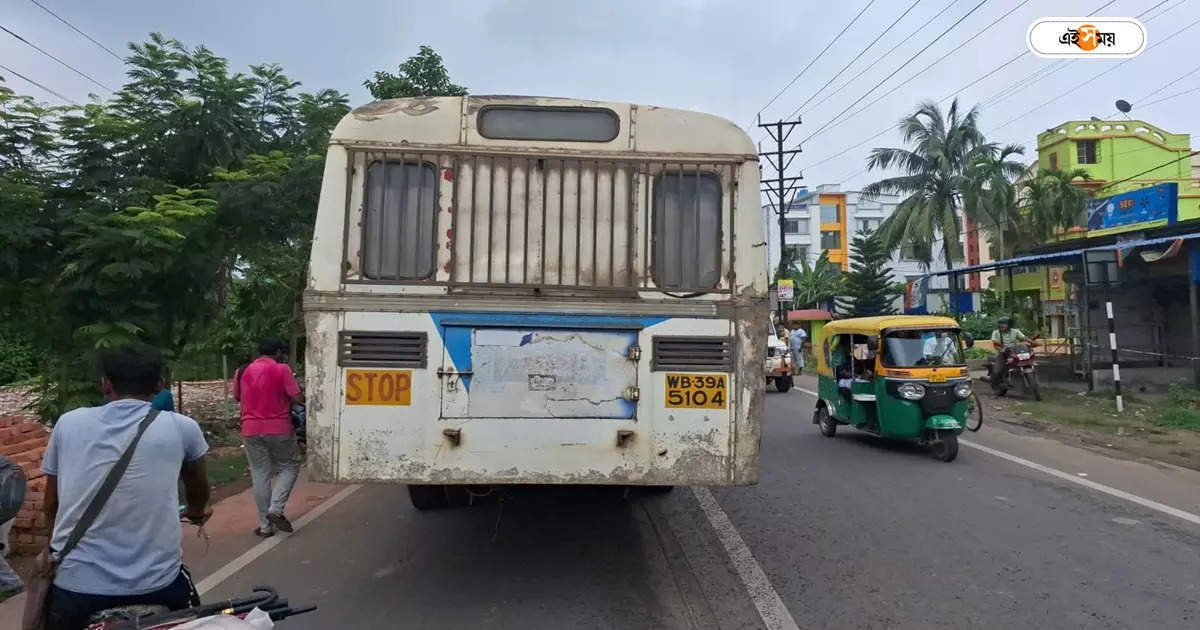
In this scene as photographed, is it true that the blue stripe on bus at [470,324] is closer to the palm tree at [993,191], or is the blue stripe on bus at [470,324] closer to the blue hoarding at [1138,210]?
the blue hoarding at [1138,210]

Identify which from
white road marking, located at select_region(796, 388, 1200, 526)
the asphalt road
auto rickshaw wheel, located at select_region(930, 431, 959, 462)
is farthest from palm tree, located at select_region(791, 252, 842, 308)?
the asphalt road

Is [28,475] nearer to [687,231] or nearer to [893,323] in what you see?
[687,231]

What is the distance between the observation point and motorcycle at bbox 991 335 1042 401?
1582cm

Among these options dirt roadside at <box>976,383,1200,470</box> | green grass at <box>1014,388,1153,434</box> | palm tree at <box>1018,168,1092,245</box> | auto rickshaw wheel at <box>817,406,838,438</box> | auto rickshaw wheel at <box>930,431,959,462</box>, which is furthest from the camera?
palm tree at <box>1018,168,1092,245</box>

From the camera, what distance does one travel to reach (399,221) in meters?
4.79

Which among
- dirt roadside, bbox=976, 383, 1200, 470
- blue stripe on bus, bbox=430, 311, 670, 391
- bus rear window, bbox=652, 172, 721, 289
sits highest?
bus rear window, bbox=652, 172, 721, 289

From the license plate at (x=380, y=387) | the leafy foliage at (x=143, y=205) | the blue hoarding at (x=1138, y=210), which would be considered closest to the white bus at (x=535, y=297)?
the license plate at (x=380, y=387)

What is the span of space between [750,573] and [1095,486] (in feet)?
15.5

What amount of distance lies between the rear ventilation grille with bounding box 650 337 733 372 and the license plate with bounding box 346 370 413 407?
141 cm

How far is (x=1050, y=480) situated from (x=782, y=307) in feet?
88.2

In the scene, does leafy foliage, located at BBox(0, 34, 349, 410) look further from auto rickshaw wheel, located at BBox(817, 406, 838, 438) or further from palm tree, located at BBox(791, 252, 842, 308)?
palm tree, located at BBox(791, 252, 842, 308)

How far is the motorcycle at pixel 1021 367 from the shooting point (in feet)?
51.9

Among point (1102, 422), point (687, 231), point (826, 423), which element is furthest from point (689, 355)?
point (1102, 422)

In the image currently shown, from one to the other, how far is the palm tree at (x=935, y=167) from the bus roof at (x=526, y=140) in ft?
117
